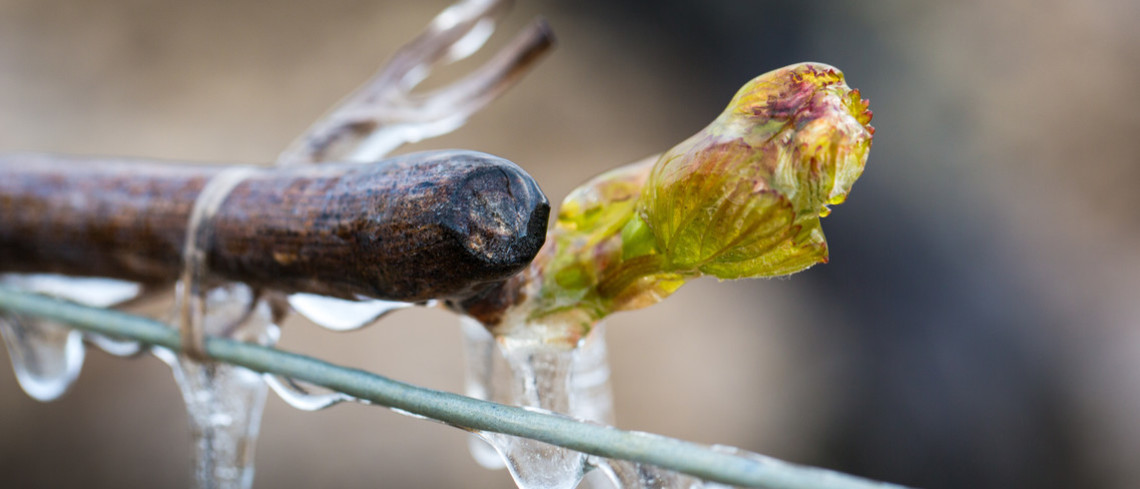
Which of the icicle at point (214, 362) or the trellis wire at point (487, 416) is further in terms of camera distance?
the icicle at point (214, 362)

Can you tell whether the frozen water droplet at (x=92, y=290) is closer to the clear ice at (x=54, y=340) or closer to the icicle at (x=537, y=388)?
the clear ice at (x=54, y=340)

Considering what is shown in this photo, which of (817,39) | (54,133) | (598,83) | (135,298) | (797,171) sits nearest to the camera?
(797,171)

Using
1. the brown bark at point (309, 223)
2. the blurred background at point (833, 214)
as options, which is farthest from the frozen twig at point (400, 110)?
the blurred background at point (833, 214)

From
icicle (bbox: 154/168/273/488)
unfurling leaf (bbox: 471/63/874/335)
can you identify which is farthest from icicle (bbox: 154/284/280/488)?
unfurling leaf (bbox: 471/63/874/335)

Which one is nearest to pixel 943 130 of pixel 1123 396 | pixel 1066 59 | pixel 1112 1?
pixel 1066 59

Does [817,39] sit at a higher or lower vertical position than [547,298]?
higher

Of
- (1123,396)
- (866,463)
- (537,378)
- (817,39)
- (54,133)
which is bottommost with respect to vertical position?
(866,463)

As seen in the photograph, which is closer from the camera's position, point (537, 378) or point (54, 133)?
point (537, 378)

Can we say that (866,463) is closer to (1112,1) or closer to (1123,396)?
(1123,396)
